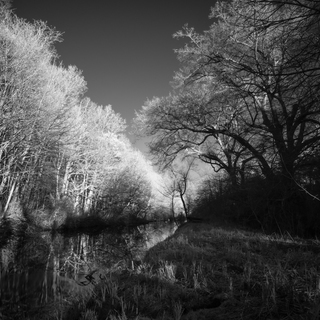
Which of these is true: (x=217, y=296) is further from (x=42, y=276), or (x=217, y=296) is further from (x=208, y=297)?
(x=42, y=276)

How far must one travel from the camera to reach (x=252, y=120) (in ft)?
27.4

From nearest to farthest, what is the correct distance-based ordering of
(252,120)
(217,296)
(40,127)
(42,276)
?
(217,296) → (42,276) → (252,120) → (40,127)

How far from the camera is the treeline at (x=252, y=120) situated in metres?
4.24

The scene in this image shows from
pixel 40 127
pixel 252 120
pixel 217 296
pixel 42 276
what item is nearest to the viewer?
pixel 217 296

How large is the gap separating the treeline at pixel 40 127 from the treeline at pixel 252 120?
5176 mm

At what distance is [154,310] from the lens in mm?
2084

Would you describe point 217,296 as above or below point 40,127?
below

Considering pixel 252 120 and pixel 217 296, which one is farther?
pixel 252 120

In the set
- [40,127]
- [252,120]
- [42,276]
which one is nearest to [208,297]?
[42,276]

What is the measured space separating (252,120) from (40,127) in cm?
974

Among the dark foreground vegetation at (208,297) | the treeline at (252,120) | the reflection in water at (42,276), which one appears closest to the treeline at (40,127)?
the reflection in water at (42,276)

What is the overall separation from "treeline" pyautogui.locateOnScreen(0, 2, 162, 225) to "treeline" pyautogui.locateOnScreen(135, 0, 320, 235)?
518 centimetres

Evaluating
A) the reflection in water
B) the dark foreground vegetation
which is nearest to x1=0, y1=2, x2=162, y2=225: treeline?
the reflection in water

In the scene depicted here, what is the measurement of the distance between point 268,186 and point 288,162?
1400 millimetres
